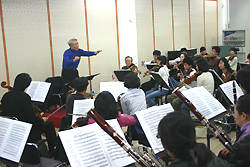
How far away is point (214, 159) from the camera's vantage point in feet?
4.43

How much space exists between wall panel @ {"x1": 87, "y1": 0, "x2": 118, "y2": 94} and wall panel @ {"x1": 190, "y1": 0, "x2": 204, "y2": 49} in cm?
385

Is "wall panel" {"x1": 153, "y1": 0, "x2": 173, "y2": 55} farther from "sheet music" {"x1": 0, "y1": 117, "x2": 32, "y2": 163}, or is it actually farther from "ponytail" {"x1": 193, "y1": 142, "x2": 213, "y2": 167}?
"ponytail" {"x1": 193, "y1": 142, "x2": 213, "y2": 167}

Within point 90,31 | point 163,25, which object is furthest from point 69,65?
point 163,25

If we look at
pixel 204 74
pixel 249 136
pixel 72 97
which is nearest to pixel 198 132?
pixel 204 74

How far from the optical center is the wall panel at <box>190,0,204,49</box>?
31.3 feet

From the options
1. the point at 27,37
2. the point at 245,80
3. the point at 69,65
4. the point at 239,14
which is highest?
the point at 239,14

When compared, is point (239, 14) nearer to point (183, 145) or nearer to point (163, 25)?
point (163, 25)

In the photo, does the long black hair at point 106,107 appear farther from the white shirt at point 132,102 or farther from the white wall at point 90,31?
the white wall at point 90,31

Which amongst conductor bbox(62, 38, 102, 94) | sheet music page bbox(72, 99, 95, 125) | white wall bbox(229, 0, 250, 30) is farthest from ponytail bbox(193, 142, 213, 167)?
white wall bbox(229, 0, 250, 30)

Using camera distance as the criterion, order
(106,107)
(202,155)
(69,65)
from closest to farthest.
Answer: (202,155), (106,107), (69,65)

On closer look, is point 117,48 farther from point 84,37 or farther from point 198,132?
point 198,132

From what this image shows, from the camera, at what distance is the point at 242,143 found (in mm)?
1619

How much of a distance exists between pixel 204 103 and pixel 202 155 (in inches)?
59.0

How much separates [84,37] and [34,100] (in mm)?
3062
